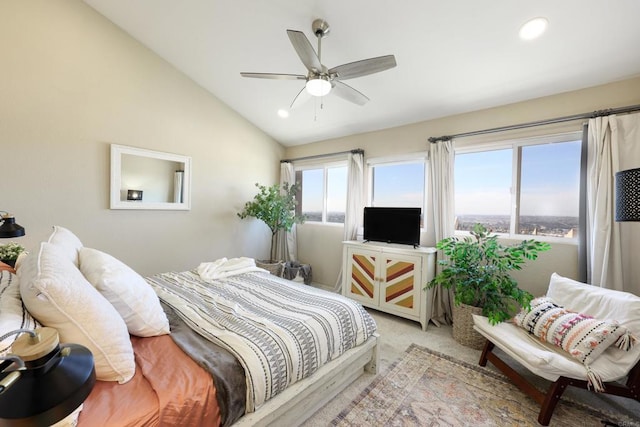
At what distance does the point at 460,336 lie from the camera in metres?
2.64

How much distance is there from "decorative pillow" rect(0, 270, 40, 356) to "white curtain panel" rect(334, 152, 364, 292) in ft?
10.8

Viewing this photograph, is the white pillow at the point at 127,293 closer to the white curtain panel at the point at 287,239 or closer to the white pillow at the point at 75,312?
the white pillow at the point at 75,312

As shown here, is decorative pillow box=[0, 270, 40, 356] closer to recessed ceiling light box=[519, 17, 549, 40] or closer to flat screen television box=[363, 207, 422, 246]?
flat screen television box=[363, 207, 422, 246]

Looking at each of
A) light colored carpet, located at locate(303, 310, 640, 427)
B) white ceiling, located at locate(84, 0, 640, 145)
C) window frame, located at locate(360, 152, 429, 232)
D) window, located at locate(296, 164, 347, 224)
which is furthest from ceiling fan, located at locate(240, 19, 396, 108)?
light colored carpet, located at locate(303, 310, 640, 427)

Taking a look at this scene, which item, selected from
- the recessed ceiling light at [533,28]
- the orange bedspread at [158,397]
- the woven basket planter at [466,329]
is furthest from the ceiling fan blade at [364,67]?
the woven basket planter at [466,329]

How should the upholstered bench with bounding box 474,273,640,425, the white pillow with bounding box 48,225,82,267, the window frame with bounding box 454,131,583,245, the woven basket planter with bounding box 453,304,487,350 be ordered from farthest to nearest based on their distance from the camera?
1. the window frame with bounding box 454,131,583,245
2. the woven basket planter with bounding box 453,304,487,350
3. the upholstered bench with bounding box 474,273,640,425
4. the white pillow with bounding box 48,225,82,267

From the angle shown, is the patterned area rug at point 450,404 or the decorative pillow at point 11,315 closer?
the decorative pillow at point 11,315

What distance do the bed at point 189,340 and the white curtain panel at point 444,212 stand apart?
4.55 ft

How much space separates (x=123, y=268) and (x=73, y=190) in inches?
79.5

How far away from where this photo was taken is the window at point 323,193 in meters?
4.37

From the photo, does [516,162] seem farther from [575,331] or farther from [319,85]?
[319,85]

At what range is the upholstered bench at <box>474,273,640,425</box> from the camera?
5.31 ft

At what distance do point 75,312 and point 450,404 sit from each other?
7.14 ft

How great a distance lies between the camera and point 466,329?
8.50 feet
